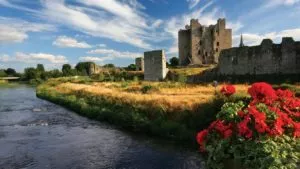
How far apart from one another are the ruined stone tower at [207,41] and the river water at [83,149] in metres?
33.8

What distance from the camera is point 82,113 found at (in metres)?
26.4

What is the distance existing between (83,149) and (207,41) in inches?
1602

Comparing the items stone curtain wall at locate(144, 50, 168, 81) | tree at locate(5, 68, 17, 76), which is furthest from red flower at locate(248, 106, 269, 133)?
tree at locate(5, 68, 17, 76)

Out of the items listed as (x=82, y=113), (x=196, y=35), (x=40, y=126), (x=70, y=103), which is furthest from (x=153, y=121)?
(x=196, y=35)

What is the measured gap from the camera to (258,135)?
5410 millimetres

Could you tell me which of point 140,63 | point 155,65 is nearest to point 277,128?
point 155,65

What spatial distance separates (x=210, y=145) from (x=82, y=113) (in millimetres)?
21483

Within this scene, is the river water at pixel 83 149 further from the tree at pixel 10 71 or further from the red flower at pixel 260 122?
the tree at pixel 10 71

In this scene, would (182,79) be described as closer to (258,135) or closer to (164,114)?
(164,114)

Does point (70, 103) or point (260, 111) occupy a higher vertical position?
point (260, 111)

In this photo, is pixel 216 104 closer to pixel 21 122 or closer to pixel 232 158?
pixel 232 158

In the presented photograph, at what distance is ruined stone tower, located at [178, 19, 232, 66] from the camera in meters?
52.0

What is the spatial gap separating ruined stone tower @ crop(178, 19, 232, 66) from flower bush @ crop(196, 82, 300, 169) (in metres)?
47.1

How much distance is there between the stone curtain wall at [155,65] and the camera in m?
42.5
